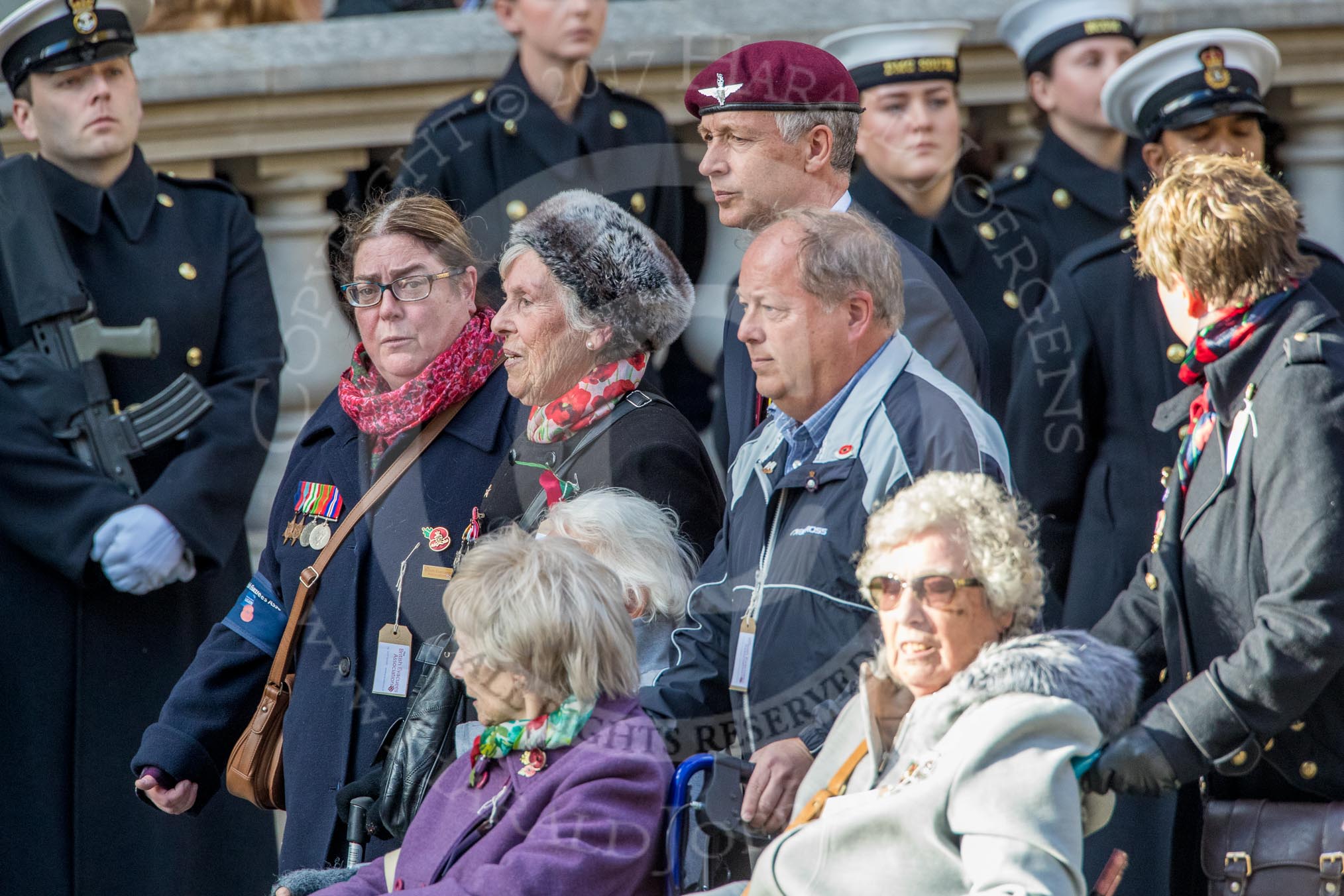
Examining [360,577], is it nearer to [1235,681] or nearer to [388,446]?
[388,446]

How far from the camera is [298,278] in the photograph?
6.20 meters

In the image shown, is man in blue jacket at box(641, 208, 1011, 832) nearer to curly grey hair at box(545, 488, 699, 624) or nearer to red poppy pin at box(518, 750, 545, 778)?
curly grey hair at box(545, 488, 699, 624)

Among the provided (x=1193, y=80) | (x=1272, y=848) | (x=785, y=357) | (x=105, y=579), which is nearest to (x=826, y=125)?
(x=785, y=357)

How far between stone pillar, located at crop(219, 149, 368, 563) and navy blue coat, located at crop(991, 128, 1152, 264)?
2025 millimetres

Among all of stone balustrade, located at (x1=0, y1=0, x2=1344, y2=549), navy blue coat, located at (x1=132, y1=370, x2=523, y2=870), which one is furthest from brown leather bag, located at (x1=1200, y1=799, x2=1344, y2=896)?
stone balustrade, located at (x1=0, y1=0, x2=1344, y2=549)

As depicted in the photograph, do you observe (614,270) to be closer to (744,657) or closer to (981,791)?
(744,657)

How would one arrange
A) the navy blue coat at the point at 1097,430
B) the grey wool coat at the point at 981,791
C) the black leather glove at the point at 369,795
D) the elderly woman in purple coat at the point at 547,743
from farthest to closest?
the navy blue coat at the point at 1097,430 → the black leather glove at the point at 369,795 → the elderly woman in purple coat at the point at 547,743 → the grey wool coat at the point at 981,791

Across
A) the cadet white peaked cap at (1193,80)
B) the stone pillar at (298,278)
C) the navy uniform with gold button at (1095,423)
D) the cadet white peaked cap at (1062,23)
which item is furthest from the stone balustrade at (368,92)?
the navy uniform with gold button at (1095,423)

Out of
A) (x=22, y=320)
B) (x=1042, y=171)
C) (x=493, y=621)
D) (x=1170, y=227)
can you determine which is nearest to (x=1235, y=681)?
(x=1170, y=227)

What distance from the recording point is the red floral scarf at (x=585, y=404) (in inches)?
156

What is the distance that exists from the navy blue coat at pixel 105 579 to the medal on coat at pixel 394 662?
1.23 meters

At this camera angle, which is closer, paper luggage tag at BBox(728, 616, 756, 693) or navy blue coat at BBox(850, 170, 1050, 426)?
paper luggage tag at BBox(728, 616, 756, 693)

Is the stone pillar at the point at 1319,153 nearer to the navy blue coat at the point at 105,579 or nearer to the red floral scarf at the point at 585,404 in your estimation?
the red floral scarf at the point at 585,404

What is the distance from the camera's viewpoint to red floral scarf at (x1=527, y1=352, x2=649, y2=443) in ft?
13.0
